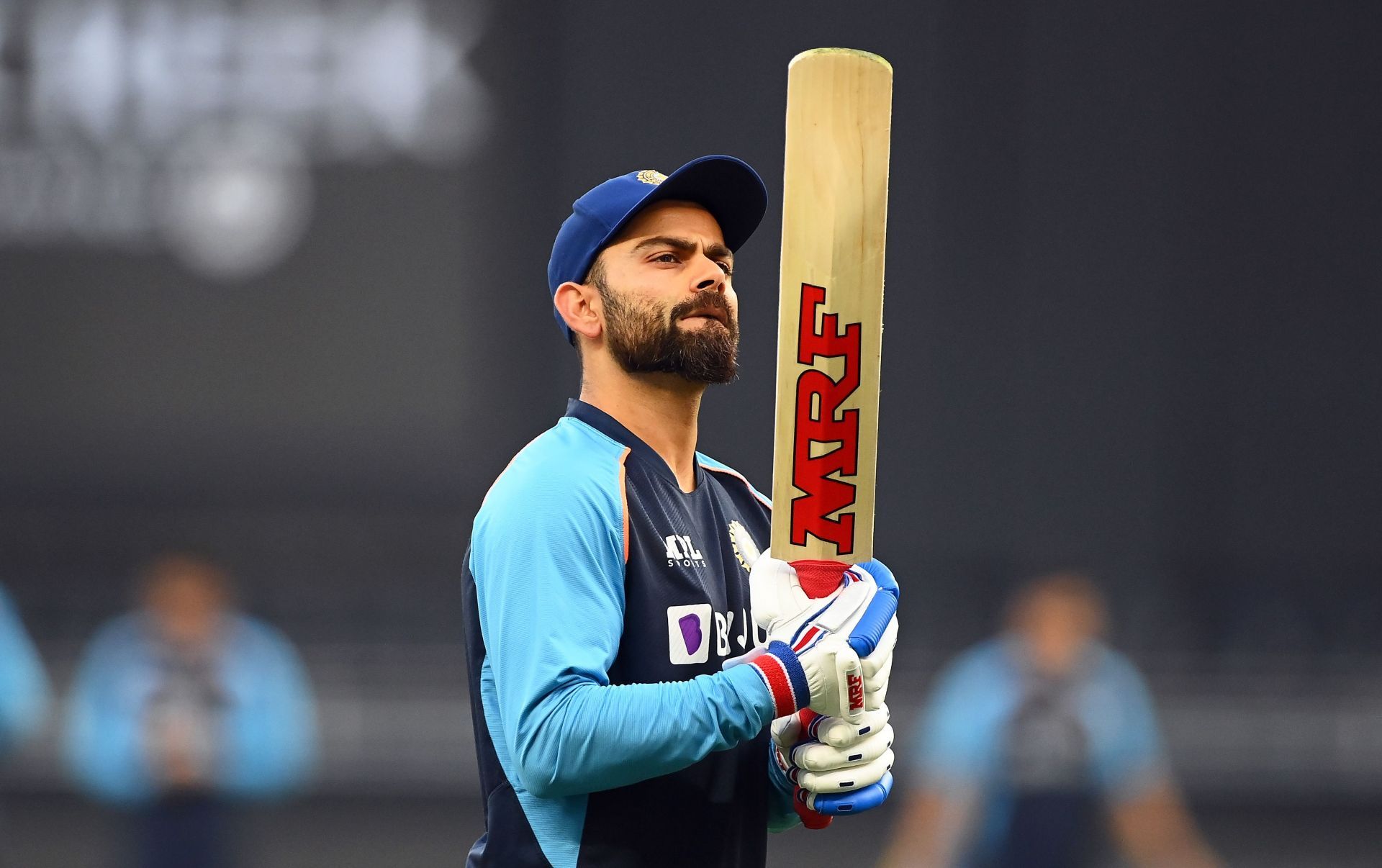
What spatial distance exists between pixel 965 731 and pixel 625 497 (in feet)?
11.9

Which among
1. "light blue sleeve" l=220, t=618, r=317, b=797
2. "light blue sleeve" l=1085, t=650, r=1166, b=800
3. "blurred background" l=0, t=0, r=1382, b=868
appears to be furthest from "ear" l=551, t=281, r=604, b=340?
"blurred background" l=0, t=0, r=1382, b=868

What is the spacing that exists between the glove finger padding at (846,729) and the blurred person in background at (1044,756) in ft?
11.5

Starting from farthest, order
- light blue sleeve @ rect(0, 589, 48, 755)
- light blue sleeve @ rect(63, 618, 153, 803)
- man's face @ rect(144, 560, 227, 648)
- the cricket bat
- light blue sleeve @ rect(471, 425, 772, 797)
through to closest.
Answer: man's face @ rect(144, 560, 227, 648) → light blue sleeve @ rect(63, 618, 153, 803) → light blue sleeve @ rect(0, 589, 48, 755) → the cricket bat → light blue sleeve @ rect(471, 425, 772, 797)

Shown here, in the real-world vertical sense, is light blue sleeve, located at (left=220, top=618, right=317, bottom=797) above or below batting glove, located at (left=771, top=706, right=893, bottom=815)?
below

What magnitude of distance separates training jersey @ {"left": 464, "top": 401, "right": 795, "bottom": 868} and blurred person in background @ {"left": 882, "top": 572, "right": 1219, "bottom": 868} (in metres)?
3.35

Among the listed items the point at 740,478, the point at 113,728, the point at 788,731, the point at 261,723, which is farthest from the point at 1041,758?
the point at 788,731

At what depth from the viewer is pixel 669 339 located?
188 cm

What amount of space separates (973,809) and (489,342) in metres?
2.55

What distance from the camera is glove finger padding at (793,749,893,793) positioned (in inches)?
70.2

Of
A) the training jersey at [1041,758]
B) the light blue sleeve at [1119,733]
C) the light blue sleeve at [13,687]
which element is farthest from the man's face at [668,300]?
the light blue sleeve at [1119,733]

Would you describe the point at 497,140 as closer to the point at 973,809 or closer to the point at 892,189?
the point at 892,189

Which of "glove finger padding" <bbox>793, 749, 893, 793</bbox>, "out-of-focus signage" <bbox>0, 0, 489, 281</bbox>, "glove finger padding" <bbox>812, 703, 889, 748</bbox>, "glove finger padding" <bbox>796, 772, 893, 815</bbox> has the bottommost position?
"glove finger padding" <bbox>796, 772, 893, 815</bbox>

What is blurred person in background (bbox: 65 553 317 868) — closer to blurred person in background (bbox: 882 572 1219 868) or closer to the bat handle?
blurred person in background (bbox: 882 572 1219 868)

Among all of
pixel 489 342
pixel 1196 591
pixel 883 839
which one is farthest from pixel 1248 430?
pixel 489 342
